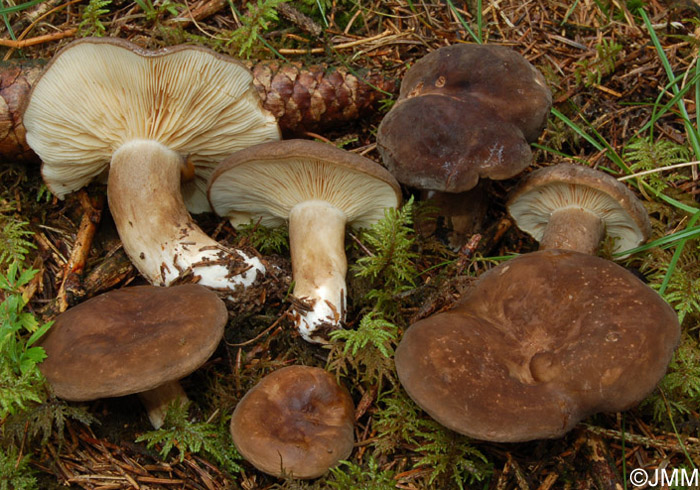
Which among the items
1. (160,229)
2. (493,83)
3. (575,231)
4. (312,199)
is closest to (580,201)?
(575,231)

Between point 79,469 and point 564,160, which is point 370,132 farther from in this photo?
point 79,469

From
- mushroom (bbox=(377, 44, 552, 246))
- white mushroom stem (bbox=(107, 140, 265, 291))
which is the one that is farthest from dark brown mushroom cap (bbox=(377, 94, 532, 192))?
white mushroom stem (bbox=(107, 140, 265, 291))

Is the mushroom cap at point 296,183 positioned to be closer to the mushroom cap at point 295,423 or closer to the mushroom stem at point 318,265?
the mushroom stem at point 318,265

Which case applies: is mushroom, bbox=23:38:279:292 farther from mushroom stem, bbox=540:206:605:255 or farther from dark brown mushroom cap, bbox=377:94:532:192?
mushroom stem, bbox=540:206:605:255

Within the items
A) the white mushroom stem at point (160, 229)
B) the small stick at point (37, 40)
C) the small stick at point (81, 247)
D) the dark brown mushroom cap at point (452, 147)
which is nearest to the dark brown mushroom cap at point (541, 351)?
the dark brown mushroom cap at point (452, 147)

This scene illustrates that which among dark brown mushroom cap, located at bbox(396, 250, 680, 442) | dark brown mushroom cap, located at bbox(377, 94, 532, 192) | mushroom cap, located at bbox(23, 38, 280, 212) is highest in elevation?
mushroom cap, located at bbox(23, 38, 280, 212)
